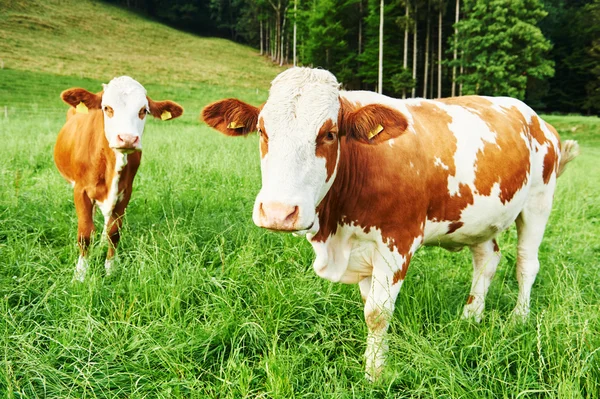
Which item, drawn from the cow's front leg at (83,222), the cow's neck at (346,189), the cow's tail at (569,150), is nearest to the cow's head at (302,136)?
the cow's neck at (346,189)

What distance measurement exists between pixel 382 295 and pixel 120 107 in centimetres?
307

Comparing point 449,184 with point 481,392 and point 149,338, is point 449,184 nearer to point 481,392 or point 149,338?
point 481,392

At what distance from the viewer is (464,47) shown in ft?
96.9

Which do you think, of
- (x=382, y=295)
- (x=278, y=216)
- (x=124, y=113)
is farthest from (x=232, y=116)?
(x=124, y=113)

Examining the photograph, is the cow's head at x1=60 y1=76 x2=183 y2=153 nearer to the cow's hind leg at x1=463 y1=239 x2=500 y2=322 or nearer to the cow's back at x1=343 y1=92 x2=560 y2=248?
the cow's back at x1=343 y1=92 x2=560 y2=248

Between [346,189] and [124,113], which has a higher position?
[124,113]

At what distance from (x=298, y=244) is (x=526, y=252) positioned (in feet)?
6.64

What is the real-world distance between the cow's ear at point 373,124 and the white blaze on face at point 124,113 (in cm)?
231

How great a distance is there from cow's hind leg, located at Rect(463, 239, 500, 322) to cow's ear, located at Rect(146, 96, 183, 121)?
349 cm

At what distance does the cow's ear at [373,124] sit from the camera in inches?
95.1

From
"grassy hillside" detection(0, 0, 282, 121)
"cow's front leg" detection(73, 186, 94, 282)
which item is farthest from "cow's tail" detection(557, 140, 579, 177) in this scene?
"grassy hillside" detection(0, 0, 282, 121)

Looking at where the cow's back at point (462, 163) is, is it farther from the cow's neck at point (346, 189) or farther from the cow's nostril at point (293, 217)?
the cow's nostril at point (293, 217)

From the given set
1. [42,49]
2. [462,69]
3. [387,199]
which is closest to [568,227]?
[387,199]

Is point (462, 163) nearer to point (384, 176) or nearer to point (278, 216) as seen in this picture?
point (384, 176)
